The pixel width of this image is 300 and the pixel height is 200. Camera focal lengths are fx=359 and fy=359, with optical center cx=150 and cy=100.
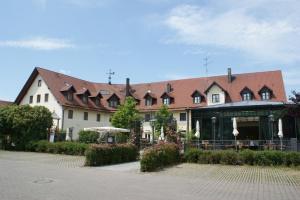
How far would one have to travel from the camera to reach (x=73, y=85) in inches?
1959

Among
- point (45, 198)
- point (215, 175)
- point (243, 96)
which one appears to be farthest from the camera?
point (243, 96)

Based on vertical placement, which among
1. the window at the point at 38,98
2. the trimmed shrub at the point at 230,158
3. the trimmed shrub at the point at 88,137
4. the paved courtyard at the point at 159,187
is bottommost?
the paved courtyard at the point at 159,187

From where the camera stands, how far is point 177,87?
52281 mm

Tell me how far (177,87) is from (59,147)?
2595cm

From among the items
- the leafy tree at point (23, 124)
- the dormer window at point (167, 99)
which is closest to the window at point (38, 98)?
the leafy tree at point (23, 124)

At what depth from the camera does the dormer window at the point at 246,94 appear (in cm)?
4425

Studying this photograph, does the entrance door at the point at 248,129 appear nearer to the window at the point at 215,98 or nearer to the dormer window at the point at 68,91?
the window at the point at 215,98

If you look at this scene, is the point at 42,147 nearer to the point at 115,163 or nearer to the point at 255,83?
the point at 115,163

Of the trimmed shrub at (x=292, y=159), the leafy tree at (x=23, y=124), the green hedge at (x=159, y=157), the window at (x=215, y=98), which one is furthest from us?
the window at (x=215, y=98)

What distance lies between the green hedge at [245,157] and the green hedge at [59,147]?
354 inches

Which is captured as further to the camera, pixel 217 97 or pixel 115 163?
pixel 217 97

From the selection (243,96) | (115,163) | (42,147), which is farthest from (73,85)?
(115,163)

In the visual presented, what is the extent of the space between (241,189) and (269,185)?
1800 millimetres

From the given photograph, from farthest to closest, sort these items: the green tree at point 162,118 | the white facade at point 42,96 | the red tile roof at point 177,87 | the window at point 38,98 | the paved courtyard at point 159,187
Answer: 1. the window at point 38,98
2. the red tile roof at point 177,87
3. the white facade at point 42,96
4. the green tree at point 162,118
5. the paved courtyard at point 159,187
